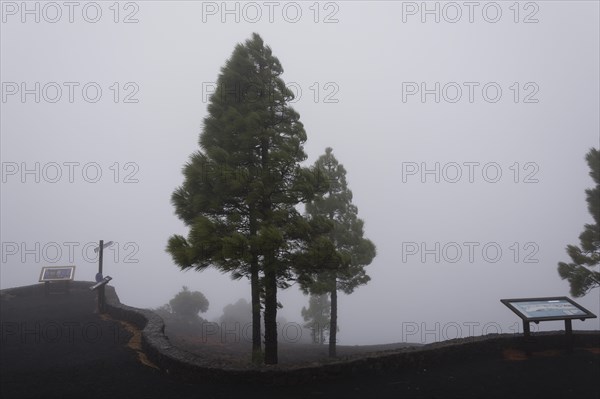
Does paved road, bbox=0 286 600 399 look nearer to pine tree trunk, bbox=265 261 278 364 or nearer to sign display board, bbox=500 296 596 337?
sign display board, bbox=500 296 596 337

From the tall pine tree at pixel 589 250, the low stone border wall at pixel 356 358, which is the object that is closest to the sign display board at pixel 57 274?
the low stone border wall at pixel 356 358

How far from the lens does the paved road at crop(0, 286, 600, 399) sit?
845 cm

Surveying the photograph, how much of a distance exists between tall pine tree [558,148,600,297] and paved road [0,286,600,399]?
177 inches

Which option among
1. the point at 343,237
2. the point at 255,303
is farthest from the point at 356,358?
the point at 343,237

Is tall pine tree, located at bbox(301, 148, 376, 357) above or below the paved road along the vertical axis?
above

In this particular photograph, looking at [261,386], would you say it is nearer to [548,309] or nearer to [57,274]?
[548,309]

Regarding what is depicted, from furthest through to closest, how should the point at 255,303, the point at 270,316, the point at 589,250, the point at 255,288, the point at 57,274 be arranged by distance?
1. the point at 57,274
2. the point at 589,250
3. the point at 255,303
4. the point at 255,288
5. the point at 270,316

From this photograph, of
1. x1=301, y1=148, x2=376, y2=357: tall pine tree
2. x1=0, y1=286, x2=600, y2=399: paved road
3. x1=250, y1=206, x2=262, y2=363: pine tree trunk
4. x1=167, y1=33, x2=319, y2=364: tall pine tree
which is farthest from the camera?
x1=301, y1=148, x2=376, y2=357: tall pine tree

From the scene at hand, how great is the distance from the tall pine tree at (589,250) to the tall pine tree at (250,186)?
11854 millimetres

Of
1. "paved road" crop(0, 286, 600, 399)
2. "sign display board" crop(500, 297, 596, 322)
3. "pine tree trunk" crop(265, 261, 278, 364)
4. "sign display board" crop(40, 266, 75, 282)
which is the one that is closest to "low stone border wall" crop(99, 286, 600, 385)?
"paved road" crop(0, 286, 600, 399)

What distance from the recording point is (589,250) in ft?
49.9

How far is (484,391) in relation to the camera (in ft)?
27.6

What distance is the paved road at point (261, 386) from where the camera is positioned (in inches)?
333

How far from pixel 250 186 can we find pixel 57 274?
21111 millimetres
